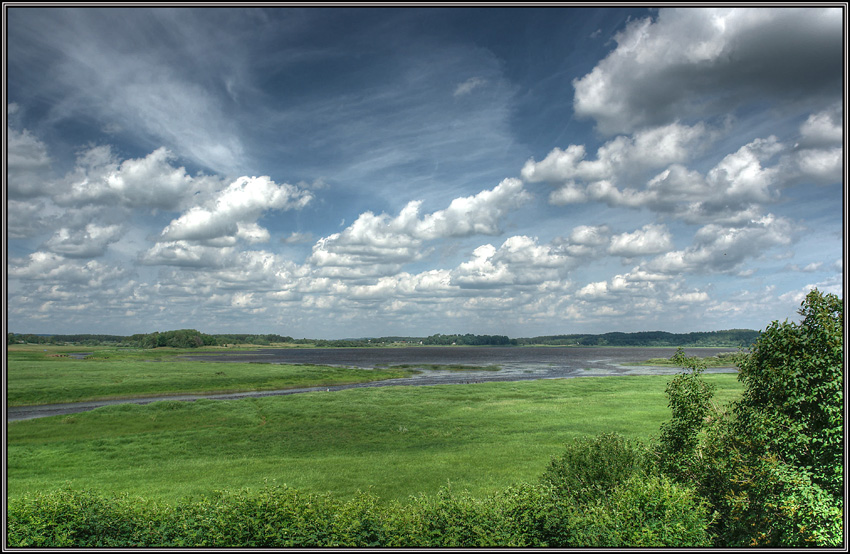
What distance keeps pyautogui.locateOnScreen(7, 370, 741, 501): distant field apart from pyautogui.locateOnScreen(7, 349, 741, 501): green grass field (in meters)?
0.15

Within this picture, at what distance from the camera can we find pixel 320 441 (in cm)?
4859

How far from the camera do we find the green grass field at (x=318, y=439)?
3322 cm

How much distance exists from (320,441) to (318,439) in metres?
1.14

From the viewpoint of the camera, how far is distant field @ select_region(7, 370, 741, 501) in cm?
3312

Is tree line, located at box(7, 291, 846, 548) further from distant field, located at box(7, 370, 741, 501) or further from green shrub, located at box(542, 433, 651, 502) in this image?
distant field, located at box(7, 370, 741, 501)

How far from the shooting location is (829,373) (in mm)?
13492

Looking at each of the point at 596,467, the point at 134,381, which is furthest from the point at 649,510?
the point at 134,381

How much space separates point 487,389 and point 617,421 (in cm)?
4086

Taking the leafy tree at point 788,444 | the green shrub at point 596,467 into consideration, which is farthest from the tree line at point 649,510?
the green shrub at point 596,467

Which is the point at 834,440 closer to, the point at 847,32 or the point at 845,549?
the point at 845,549

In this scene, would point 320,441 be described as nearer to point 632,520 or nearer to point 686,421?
point 686,421

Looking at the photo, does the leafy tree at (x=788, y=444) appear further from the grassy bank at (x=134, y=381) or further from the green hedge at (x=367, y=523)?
the grassy bank at (x=134, y=381)

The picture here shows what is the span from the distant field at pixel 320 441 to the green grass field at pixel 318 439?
0.15m

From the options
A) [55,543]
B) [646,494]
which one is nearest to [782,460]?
[646,494]
